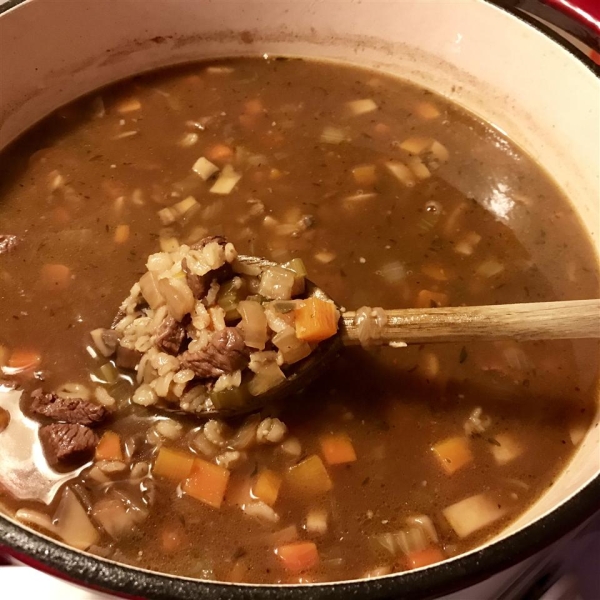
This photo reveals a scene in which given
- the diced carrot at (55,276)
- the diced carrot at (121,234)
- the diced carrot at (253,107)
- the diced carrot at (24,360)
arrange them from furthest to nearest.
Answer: the diced carrot at (253,107) < the diced carrot at (121,234) < the diced carrot at (55,276) < the diced carrot at (24,360)

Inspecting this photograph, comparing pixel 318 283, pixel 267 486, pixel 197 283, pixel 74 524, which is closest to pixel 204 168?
pixel 318 283

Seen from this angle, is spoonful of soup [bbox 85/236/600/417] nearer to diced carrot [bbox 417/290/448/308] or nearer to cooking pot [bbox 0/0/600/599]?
diced carrot [bbox 417/290/448/308]

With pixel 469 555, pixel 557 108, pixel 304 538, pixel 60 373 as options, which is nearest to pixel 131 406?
pixel 60 373

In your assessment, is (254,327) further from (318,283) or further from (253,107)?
(253,107)

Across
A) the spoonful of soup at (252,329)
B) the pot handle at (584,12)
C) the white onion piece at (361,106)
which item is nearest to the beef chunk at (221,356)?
the spoonful of soup at (252,329)

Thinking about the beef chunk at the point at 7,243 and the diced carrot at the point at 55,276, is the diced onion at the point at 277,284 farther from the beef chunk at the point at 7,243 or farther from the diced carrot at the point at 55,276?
the beef chunk at the point at 7,243

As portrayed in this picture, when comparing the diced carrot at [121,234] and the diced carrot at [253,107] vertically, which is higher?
the diced carrot at [253,107]

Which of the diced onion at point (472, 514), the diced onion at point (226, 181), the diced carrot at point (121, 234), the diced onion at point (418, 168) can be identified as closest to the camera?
the diced onion at point (472, 514)
